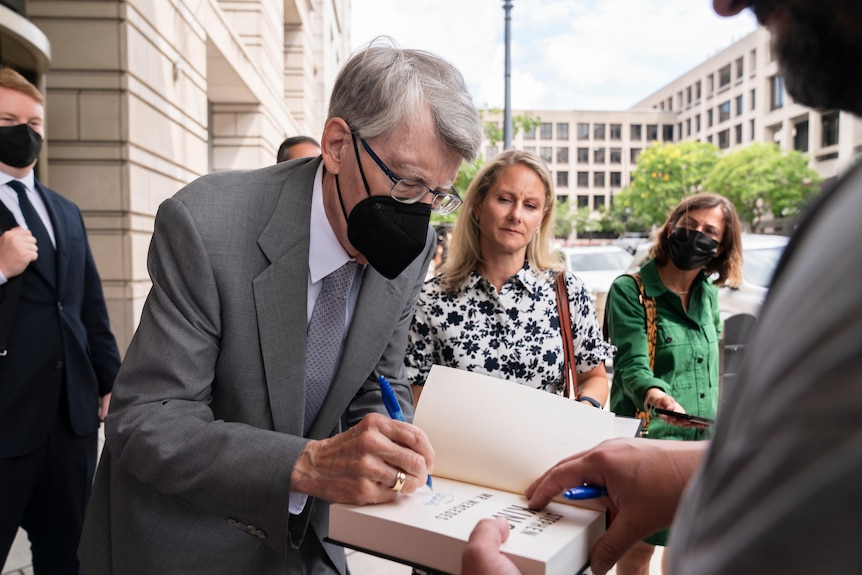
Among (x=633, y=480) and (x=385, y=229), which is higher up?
(x=385, y=229)

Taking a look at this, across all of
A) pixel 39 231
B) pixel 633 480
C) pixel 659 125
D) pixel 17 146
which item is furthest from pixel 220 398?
pixel 659 125

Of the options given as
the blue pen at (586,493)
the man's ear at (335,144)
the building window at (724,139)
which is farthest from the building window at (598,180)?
the blue pen at (586,493)

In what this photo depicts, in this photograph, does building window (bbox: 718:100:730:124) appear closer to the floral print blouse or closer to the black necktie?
the floral print blouse

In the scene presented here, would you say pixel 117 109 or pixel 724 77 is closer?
pixel 117 109

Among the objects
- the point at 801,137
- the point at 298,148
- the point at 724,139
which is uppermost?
the point at 724,139

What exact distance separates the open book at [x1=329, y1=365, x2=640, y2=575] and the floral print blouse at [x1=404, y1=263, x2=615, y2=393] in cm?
142

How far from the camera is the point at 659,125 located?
94.2m

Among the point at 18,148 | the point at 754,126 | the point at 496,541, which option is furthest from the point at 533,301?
the point at 754,126

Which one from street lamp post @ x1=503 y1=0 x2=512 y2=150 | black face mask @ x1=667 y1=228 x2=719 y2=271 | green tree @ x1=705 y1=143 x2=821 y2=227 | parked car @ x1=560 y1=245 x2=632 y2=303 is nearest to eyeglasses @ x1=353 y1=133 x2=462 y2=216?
black face mask @ x1=667 y1=228 x2=719 y2=271

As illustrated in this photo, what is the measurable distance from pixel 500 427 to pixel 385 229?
60 centimetres

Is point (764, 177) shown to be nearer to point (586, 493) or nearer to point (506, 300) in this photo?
point (506, 300)

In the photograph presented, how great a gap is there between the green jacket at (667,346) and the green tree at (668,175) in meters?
59.8

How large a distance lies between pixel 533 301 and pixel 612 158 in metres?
100

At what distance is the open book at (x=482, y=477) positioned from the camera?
1110 millimetres
